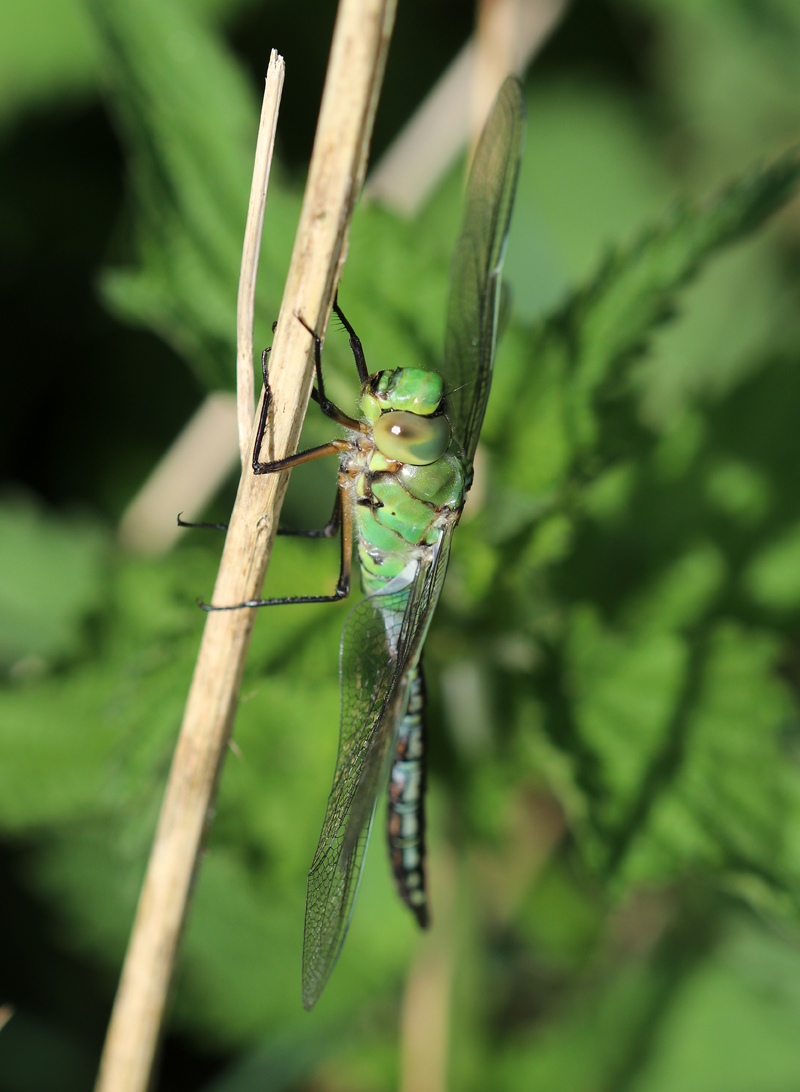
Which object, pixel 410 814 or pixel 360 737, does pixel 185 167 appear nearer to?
pixel 360 737

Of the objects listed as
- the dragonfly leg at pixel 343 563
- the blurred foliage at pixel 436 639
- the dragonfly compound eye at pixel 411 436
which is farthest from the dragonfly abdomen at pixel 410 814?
the dragonfly compound eye at pixel 411 436

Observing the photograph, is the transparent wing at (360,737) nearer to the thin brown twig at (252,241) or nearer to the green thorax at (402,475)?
the green thorax at (402,475)

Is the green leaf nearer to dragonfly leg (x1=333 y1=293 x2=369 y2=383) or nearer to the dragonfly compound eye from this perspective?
dragonfly leg (x1=333 y1=293 x2=369 y2=383)

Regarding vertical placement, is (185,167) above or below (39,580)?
above

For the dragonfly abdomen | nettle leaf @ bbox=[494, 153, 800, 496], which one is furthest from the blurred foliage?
the dragonfly abdomen

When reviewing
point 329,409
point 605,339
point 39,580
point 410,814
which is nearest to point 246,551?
point 329,409

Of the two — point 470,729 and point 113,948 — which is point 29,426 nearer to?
point 113,948
